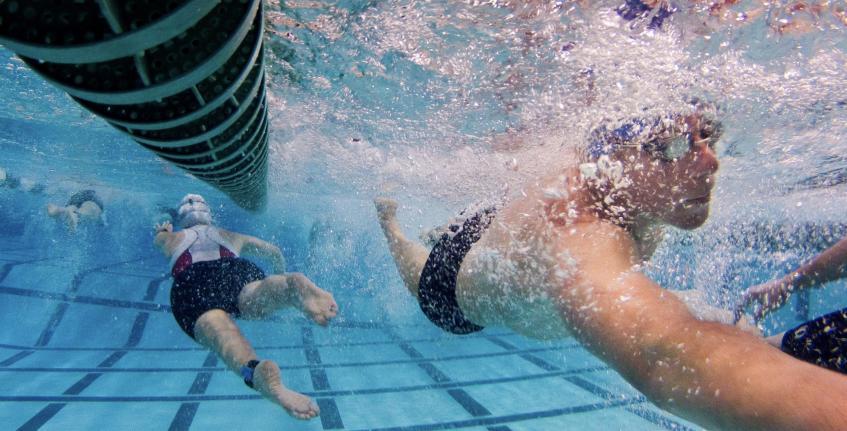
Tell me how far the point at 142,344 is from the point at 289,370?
3790 millimetres

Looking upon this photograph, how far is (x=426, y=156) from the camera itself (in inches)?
429

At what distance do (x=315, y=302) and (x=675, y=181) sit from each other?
3.47 m

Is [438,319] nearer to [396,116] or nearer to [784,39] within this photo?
[784,39]

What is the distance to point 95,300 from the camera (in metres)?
10.5

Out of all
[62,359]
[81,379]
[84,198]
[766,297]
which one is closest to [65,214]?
[84,198]

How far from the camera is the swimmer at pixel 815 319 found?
2488 mm

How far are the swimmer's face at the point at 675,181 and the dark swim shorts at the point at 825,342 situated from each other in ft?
3.57

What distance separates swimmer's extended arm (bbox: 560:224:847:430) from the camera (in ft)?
3.03

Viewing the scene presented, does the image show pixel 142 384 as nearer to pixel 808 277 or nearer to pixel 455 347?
pixel 455 347

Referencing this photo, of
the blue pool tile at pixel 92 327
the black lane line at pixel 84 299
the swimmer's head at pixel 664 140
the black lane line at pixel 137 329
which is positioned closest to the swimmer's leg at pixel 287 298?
the swimmer's head at pixel 664 140

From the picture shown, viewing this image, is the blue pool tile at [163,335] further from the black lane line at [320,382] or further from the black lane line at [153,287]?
the black lane line at [320,382]

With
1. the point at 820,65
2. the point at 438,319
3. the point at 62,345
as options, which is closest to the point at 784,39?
the point at 820,65

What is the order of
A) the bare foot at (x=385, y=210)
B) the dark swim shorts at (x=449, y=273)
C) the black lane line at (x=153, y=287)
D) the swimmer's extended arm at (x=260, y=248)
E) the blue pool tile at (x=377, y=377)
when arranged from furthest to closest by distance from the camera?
the black lane line at (x=153, y=287) < the blue pool tile at (x=377, y=377) < the swimmer's extended arm at (x=260, y=248) < the bare foot at (x=385, y=210) < the dark swim shorts at (x=449, y=273)

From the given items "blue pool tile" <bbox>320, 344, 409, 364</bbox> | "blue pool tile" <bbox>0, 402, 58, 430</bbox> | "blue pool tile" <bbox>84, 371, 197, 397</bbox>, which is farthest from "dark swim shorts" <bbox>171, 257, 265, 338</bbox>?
"blue pool tile" <bbox>320, 344, 409, 364</bbox>
